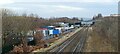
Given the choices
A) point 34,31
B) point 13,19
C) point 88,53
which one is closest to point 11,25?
point 13,19

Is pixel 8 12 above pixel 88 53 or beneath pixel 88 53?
above

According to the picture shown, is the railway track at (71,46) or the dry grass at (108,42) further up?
the dry grass at (108,42)

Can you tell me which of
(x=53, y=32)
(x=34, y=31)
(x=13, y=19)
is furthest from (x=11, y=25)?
(x=53, y=32)

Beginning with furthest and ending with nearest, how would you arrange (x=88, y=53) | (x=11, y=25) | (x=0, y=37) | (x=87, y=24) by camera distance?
1. (x=87, y=24)
2. (x=11, y=25)
3. (x=0, y=37)
4. (x=88, y=53)

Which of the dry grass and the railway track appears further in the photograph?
the railway track

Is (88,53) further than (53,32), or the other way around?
(53,32)

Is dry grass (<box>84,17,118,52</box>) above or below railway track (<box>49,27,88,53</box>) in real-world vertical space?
above

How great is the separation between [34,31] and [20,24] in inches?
159

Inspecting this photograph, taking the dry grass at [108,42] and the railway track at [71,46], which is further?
the railway track at [71,46]

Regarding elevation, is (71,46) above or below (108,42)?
below

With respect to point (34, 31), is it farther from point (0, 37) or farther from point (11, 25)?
point (0, 37)

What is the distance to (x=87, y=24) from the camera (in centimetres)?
7694

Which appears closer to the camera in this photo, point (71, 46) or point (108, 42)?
point (108, 42)

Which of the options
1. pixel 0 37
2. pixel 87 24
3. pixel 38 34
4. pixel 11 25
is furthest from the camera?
pixel 87 24
